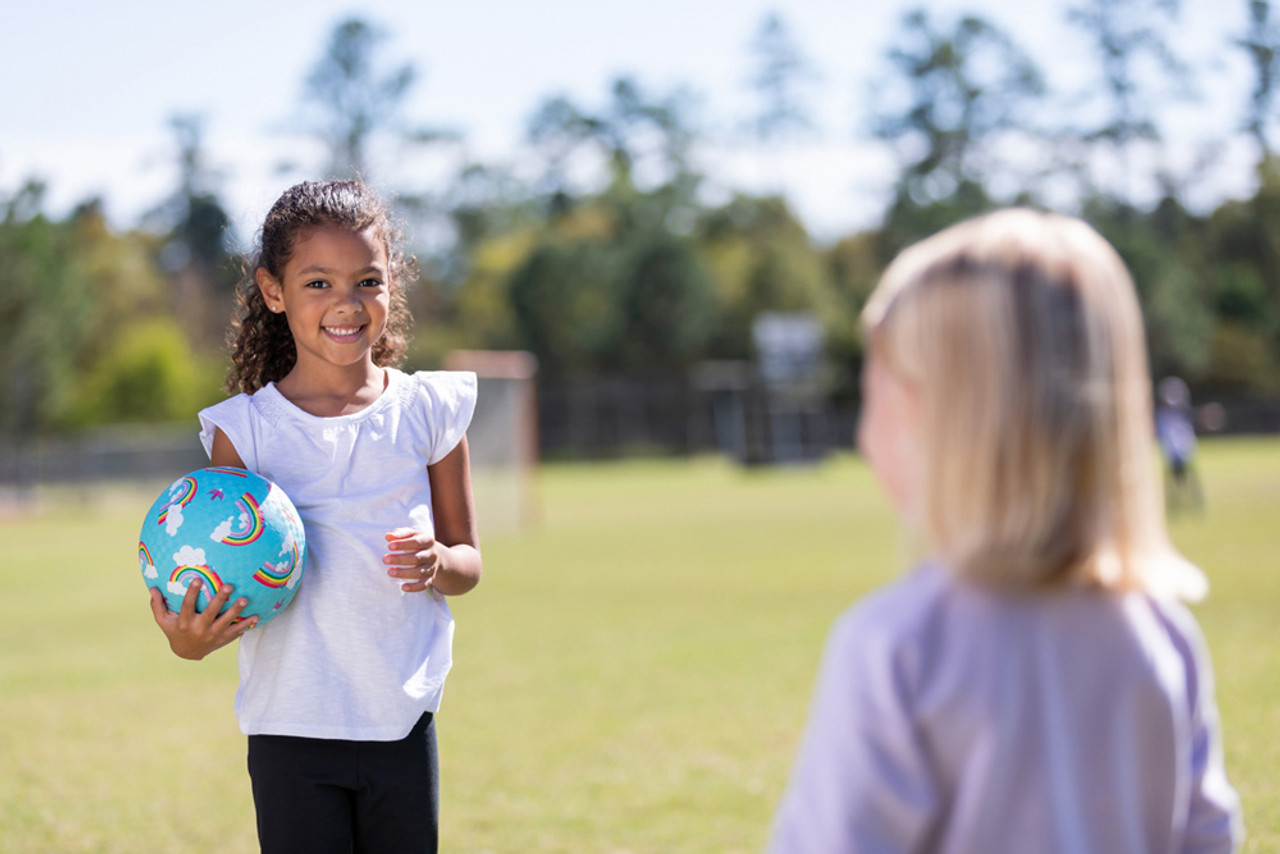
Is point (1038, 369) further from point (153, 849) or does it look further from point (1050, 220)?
point (153, 849)

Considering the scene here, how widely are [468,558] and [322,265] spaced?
0.76 metres

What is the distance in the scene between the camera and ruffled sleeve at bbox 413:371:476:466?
2.99 metres

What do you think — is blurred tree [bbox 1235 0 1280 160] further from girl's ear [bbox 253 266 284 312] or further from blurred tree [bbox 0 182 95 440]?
blurred tree [bbox 0 182 95 440]

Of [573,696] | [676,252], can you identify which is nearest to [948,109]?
[676,252]

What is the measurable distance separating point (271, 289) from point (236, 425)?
359 millimetres

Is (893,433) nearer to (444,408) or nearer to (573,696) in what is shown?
(444,408)

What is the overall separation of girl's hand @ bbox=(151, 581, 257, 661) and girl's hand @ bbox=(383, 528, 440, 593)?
0.33 m

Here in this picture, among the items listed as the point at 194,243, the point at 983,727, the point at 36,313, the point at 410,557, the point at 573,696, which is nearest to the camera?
the point at 983,727

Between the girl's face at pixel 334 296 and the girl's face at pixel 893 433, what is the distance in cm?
156

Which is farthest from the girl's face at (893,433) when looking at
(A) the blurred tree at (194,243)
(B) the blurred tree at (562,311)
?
A: (A) the blurred tree at (194,243)

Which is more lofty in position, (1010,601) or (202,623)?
(1010,601)

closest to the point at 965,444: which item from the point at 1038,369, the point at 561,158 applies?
the point at 1038,369

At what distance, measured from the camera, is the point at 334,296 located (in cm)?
296

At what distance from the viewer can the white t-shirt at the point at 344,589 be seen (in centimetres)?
280
